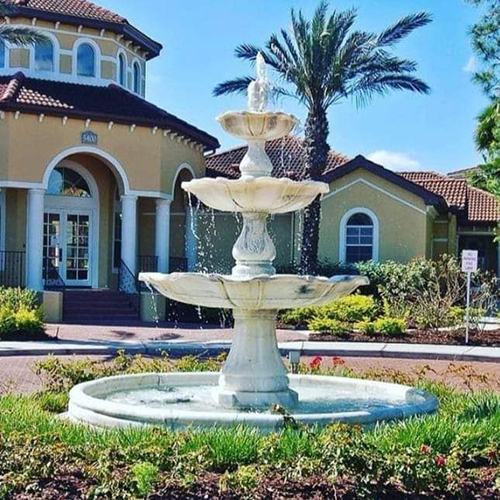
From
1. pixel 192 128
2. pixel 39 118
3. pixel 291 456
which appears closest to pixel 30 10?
pixel 39 118

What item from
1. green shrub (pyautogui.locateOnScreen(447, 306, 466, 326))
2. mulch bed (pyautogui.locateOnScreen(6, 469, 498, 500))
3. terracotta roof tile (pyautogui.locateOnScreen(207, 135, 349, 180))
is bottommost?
mulch bed (pyautogui.locateOnScreen(6, 469, 498, 500))

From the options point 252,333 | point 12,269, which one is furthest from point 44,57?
point 252,333

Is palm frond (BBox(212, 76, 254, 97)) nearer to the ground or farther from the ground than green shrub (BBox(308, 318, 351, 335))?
farther from the ground

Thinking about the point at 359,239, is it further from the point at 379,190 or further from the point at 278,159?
the point at 278,159

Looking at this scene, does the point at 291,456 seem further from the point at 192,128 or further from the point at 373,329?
the point at 192,128

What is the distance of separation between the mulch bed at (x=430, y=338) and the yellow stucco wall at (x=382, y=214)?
30.7 feet

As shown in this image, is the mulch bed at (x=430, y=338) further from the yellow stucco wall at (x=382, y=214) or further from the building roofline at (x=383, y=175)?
the building roofline at (x=383, y=175)

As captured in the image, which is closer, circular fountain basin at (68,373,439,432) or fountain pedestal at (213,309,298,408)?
circular fountain basin at (68,373,439,432)

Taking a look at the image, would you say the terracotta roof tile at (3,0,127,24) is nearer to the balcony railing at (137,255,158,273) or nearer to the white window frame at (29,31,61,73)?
the white window frame at (29,31,61,73)

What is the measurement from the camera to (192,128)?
99.2 feet

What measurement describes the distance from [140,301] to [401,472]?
67.3 feet

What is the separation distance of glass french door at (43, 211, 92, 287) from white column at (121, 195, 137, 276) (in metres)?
2.31

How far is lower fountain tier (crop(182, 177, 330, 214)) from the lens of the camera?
873cm

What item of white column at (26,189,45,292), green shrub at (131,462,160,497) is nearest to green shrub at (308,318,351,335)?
white column at (26,189,45,292)
